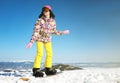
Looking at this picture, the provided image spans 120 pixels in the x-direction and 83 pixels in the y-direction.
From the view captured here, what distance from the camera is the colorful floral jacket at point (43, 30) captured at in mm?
12953

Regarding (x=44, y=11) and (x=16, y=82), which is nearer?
(x=16, y=82)

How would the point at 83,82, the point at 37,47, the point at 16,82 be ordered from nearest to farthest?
1. the point at 83,82
2. the point at 16,82
3. the point at 37,47

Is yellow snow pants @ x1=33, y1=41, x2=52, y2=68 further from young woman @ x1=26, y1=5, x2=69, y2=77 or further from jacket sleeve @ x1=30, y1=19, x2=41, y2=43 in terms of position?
jacket sleeve @ x1=30, y1=19, x2=41, y2=43

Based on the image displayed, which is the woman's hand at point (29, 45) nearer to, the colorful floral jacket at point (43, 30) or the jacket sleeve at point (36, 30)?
the jacket sleeve at point (36, 30)

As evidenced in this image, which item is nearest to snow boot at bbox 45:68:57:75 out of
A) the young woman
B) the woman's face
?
the young woman

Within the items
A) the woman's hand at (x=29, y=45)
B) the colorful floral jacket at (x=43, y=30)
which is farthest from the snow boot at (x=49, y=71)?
the woman's hand at (x=29, y=45)

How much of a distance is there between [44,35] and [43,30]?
224mm

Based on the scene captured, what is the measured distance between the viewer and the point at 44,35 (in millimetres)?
13148

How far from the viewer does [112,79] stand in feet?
34.7

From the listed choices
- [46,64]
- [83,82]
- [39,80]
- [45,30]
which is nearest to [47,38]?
[45,30]

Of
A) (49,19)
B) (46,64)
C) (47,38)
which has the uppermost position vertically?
(49,19)

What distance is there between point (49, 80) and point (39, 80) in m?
0.43

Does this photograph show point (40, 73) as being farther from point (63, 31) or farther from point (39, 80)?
point (63, 31)

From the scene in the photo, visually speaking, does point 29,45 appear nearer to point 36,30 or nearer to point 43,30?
point 36,30
